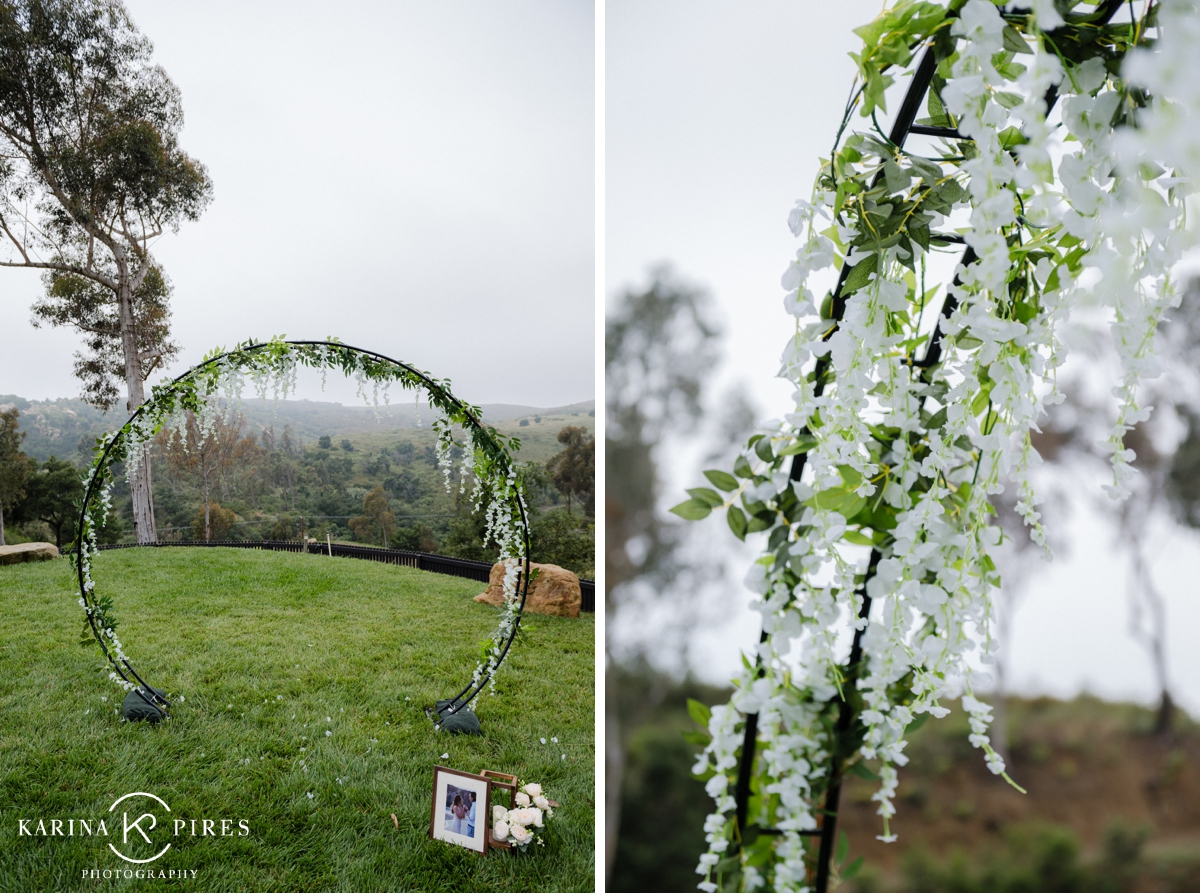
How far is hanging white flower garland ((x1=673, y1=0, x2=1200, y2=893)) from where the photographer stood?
47cm

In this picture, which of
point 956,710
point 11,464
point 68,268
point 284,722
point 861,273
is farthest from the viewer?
point 68,268

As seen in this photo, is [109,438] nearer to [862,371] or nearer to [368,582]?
[368,582]

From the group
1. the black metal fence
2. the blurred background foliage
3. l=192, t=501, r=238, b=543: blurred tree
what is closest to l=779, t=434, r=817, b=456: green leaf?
the blurred background foliage

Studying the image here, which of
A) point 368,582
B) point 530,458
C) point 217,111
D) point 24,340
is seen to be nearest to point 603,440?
point 530,458

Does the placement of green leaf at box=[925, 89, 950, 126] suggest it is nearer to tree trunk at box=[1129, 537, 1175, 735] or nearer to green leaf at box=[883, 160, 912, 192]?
green leaf at box=[883, 160, 912, 192]

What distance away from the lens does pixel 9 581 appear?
2457 millimetres

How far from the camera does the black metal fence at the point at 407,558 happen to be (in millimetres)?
3078

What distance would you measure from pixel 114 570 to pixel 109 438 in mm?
925

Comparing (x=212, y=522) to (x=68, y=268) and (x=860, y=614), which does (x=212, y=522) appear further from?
(x=860, y=614)

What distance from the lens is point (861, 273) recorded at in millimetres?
581
